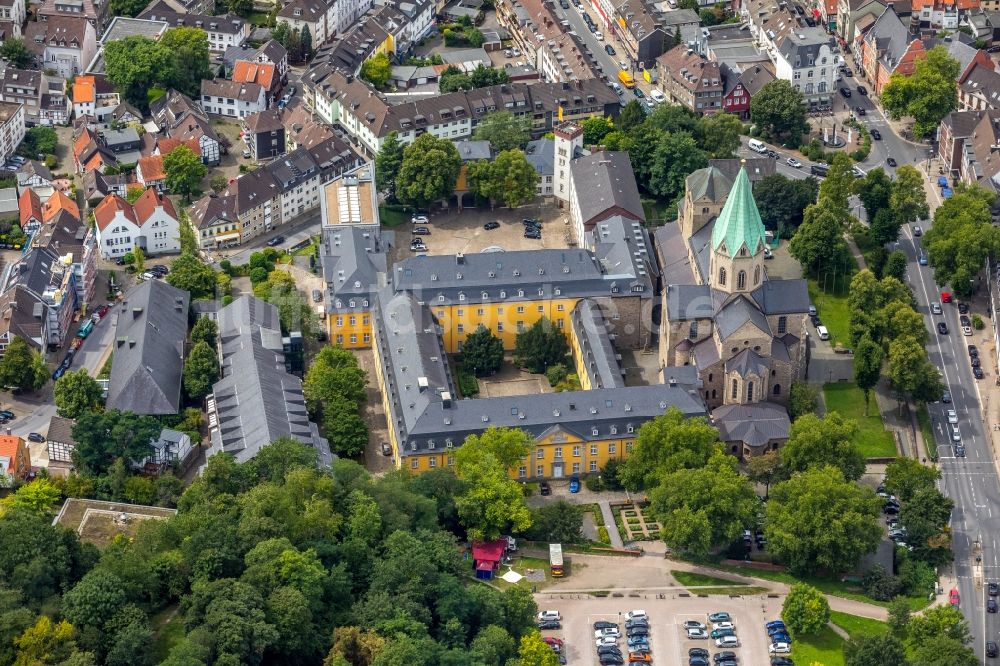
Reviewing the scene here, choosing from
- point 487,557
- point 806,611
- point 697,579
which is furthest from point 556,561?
point 806,611

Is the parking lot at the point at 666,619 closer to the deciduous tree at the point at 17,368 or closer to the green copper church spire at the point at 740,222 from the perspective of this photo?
the green copper church spire at the point at 740,222

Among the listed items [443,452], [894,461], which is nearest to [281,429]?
[443,452]

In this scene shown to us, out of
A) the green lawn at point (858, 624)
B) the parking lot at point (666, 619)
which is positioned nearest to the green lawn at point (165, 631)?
the parking lot at point (666, 619)

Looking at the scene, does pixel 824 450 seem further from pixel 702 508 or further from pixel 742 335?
pixel 742 335

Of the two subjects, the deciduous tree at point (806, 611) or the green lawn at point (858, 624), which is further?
the green lawn at point (858, 624)

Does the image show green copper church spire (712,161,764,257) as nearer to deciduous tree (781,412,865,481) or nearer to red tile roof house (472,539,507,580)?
deciduous tree (781,412,865,481)
